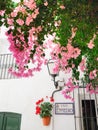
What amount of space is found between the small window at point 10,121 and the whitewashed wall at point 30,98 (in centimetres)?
12

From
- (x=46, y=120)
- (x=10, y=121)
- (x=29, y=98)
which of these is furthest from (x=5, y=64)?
(x=46, y=120)

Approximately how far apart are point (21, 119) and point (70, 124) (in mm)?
1379

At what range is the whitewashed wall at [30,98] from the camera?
204 inches

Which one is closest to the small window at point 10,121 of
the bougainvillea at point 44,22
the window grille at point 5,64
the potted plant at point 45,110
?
the potted plant at point 45,110

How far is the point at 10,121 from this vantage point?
5637mm

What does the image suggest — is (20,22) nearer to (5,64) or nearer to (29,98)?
(29,98)

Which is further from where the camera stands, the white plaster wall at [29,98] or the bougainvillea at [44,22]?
the white plaster wall at [29,98]

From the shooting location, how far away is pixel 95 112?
208 inches

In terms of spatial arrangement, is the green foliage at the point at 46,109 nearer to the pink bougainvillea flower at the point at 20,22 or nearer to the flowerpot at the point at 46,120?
the flowerpot at the point at 46,120

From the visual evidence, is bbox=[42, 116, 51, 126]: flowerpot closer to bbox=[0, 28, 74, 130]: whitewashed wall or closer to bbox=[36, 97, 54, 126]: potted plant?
bbox=[36, 97, 54, 126]: potted plant

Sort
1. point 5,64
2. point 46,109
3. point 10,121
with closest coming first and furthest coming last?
point 46,109
point 10,121
point 5,64

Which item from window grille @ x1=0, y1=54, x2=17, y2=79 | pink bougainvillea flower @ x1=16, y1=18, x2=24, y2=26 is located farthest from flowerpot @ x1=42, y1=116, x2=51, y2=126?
pink bougainvillea flower @ x1=16, y1=18, x2=24, y2=26

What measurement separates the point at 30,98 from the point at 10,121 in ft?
2.81

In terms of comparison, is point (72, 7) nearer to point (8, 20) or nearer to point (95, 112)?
point (8, 20)
